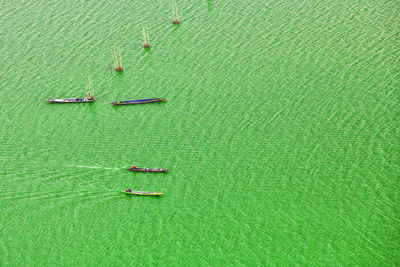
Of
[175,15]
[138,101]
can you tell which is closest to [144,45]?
[175,15]

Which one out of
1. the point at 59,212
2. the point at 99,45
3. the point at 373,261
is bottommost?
the point at 373,261

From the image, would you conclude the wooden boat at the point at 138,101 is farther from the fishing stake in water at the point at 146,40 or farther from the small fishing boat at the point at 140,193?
the small fishing boat at the point at 140,193

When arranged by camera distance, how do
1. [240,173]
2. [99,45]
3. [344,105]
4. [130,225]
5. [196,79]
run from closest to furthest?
[130,225] → [240,173] → [344,105] → [196,79] → [99,45]

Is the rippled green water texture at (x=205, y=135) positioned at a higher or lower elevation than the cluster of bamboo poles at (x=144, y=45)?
Answer: lower

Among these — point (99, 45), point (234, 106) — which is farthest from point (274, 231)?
point (99, 45)

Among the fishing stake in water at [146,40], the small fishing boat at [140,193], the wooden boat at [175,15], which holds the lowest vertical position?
the small fishing boat at [140,193]

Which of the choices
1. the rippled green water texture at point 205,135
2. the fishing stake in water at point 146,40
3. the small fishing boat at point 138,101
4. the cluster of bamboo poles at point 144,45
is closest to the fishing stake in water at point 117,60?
the cluster of bamboo poles at point 144,45

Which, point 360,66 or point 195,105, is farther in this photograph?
point 360,66

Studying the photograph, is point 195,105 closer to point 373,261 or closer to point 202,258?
point 202,258
